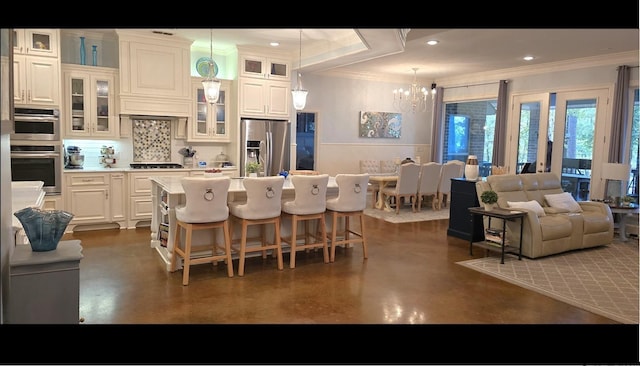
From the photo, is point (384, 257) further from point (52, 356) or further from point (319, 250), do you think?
point (52, 356)

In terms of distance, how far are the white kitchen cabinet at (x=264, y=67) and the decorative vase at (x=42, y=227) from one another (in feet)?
17.3

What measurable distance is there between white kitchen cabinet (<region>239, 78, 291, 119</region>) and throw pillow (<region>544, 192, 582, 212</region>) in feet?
14.1

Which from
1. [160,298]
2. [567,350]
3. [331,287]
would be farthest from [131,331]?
[567,350]

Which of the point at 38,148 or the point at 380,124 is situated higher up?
the point at 380,124

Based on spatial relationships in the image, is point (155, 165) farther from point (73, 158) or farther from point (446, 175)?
point (446, 175)

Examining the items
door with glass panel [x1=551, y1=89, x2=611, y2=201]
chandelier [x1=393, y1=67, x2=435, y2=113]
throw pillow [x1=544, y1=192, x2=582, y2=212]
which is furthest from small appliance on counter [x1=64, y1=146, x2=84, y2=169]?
door with glass panel [x1=551, y1=89, x2=611, y2=201]

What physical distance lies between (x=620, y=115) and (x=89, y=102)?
8.12 m

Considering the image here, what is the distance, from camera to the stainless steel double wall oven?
19.0ft

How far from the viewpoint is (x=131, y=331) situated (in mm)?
2480

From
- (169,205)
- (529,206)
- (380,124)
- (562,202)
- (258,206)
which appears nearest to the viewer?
(258,206)

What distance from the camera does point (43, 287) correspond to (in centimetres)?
245

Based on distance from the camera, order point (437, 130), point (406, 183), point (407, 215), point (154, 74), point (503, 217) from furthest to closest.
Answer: point (437, 130) → point (406, 183) → point (407, 215) → point (154, 74) → point (503, 217)

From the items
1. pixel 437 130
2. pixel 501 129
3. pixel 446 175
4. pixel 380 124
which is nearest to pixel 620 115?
pixel 501 129
